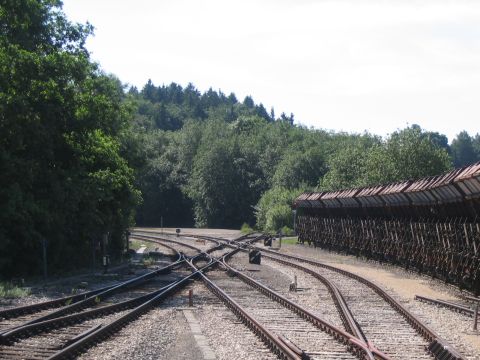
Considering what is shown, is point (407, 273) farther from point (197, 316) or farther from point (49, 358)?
point (49, 358)

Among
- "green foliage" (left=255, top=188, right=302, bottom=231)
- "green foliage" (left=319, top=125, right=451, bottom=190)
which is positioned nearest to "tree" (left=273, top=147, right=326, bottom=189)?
"green foliage" (left=255, top=188, right=302, bottom=231)

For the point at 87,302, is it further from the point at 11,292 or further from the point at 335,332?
the point at 335,332

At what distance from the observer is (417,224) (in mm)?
30516

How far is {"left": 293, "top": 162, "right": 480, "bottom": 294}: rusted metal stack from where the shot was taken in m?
22.9

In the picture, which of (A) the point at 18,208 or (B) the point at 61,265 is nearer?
(A) the point at 18,208

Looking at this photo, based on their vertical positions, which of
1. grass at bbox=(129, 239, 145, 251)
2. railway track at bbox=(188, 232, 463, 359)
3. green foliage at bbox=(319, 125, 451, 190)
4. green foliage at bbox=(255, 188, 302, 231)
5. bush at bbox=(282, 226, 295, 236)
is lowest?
railway track at bbox=(188, 232, 463, 359)

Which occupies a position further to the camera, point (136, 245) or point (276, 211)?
point (276, 211)

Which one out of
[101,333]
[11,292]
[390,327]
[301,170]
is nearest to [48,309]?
[11,292]

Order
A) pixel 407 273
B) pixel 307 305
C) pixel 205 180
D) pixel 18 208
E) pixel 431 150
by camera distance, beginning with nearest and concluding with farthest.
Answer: pixel 307 305
pixel 18 208
pixel 407 273
pixel 431 150
pixel 205 180

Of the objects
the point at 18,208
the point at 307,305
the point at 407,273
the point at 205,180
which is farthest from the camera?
the point at 205,180

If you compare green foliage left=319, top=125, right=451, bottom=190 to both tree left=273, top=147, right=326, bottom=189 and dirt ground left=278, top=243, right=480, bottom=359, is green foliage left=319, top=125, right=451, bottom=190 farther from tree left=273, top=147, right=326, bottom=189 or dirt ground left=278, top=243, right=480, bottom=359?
dirt ground left=278, top=243, right=480, bottom=359

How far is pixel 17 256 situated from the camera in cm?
2844

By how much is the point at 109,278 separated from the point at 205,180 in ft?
237

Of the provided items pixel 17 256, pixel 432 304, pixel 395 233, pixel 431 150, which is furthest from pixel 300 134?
pixel 432 304
